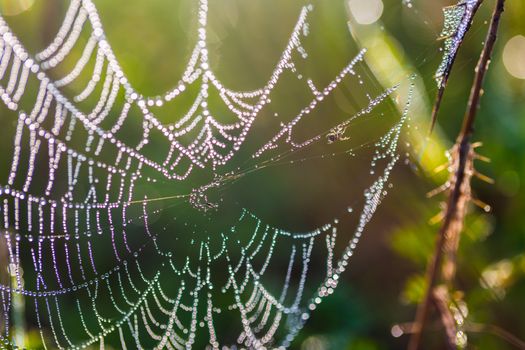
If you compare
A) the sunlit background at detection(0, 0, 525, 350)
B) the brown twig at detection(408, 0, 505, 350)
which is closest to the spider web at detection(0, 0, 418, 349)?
the sunlit background at detection(0, 0, 525, 350)

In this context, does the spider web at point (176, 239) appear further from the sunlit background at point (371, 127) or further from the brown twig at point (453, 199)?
the brown twig at point (453, 199)

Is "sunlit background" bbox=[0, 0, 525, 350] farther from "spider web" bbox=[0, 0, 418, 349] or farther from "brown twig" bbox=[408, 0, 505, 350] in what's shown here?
"brown twig" bbox=[408, 0, 505, 350]

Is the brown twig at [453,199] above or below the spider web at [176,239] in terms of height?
below

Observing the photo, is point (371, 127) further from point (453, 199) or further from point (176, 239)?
point (453, 199)

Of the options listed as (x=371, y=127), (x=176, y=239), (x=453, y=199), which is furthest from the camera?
(x=176, y=239)

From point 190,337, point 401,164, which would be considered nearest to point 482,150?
point 401,164

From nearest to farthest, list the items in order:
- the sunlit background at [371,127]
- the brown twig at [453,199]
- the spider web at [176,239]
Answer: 1. the brown twig at [453,199]
2. the sunlit background at [371,127]
3. the spider web at [176,239]

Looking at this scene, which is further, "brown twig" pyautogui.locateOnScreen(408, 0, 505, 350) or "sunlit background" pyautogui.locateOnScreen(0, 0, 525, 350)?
"sunlit background" pyautogui.locateOnScreen(0, 0, 525, 350)

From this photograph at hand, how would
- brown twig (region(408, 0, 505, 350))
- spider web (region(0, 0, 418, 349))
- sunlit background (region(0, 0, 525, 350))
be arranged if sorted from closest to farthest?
1. brown twig (region(408, 0, 505, 350))
2. sunlit background (region(0, 0, 525, 350))
3. spider web (region(0, 0, 418, 349))

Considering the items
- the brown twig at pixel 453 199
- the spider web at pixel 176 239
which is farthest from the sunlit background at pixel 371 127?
the brown twig at pixel 453 199

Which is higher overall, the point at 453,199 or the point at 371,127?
the point at 371,127

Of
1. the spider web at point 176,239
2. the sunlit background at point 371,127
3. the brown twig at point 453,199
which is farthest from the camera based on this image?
the spider web at point 176,239

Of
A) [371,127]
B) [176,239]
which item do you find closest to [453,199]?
[371,127]
